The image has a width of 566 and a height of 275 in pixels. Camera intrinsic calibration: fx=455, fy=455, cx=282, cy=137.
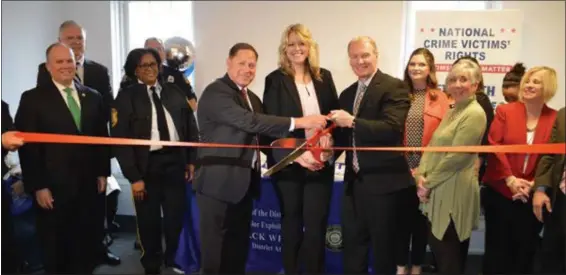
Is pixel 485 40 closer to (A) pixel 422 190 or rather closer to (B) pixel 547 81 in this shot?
(B) pixel 547 81

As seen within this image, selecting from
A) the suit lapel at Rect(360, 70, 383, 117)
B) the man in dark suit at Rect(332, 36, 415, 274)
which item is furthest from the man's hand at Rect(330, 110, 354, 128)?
the suit lapel at Rect(360, 70, 383, 117)

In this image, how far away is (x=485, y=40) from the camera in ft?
13.0

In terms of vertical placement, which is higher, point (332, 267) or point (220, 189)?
point (220, 189)

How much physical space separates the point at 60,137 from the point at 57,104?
0.24 meters

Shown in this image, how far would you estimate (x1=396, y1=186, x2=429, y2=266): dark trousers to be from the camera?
262 centimetres

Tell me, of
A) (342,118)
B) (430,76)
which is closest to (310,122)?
(342,118)

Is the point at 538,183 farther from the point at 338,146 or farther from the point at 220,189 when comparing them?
the point at 220,189

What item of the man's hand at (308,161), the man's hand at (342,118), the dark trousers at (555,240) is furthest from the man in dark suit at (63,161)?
the dark trousers at (555,240)

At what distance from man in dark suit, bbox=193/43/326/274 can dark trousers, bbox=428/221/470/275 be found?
878 mm

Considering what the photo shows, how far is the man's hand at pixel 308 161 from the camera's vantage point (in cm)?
242

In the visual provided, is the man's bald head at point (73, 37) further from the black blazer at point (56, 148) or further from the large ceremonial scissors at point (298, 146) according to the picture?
the large ceremonial scissors at point (298, 146)

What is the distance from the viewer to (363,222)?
2467 mm

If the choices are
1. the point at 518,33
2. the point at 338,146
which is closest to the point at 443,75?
the point at 518,33

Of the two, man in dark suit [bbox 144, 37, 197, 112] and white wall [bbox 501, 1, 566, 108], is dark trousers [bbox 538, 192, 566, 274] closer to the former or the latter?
white wall [bbox 501, 1, 566, 108]
